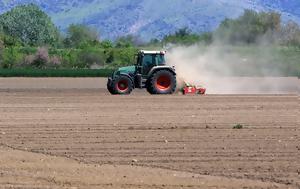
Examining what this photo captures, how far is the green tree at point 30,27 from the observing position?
5438 inches

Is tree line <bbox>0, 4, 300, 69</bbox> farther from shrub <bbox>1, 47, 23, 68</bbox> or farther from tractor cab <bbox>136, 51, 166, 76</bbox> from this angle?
tractor cab <bbox>136, 51, 166, 76</bbox>

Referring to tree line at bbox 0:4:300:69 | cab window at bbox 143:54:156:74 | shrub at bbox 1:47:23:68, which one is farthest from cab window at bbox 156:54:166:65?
shrub at bbox 1:47:23:68

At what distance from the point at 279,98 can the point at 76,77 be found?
1266 inches

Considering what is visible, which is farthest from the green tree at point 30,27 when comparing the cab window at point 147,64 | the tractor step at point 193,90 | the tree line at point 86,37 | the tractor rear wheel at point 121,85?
the cab window at point 147,64

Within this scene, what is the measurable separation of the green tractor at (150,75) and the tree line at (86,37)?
61.6ft

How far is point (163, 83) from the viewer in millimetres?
42375

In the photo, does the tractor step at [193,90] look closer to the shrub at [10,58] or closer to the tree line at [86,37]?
the tree line at [86,37]

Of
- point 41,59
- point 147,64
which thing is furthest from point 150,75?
point 41,59

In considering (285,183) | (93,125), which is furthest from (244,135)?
(285,183)

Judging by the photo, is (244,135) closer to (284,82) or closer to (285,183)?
(285,183)

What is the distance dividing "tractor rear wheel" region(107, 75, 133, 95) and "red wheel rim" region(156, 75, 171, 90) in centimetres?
125

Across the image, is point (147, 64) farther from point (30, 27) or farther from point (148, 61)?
point (30, 27)

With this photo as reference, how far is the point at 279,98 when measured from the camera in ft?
141

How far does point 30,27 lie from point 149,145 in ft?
389
